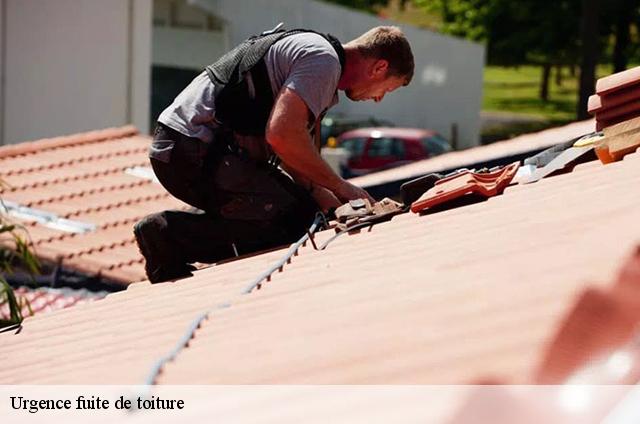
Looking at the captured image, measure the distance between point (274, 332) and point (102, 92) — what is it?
50.8 feet

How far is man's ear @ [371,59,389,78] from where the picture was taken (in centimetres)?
555

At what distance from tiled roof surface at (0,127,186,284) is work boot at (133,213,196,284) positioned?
2669mm

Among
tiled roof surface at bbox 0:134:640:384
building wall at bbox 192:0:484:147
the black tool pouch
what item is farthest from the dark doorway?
tiled roof surface at bbox 0:134:640:384

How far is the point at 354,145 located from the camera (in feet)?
88.8

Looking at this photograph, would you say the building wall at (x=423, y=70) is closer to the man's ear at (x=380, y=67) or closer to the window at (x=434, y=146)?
the window at (x=434, y=146)

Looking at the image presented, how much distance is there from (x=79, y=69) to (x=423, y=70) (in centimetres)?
1803

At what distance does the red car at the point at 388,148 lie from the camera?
26.2 meters

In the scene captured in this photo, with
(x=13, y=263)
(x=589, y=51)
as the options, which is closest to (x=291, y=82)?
(x=13, y=263)

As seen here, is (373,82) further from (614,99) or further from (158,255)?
(158,255)

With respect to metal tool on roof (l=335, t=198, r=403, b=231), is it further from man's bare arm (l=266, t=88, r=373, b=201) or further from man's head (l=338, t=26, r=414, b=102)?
man's head (l=338, t=26, r=414, b=102)

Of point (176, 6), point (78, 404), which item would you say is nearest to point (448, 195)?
point (78, 404)

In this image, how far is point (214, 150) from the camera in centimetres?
568

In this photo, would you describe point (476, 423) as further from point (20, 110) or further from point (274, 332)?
point (20, 110)

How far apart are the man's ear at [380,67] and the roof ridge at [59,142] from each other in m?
6.05
